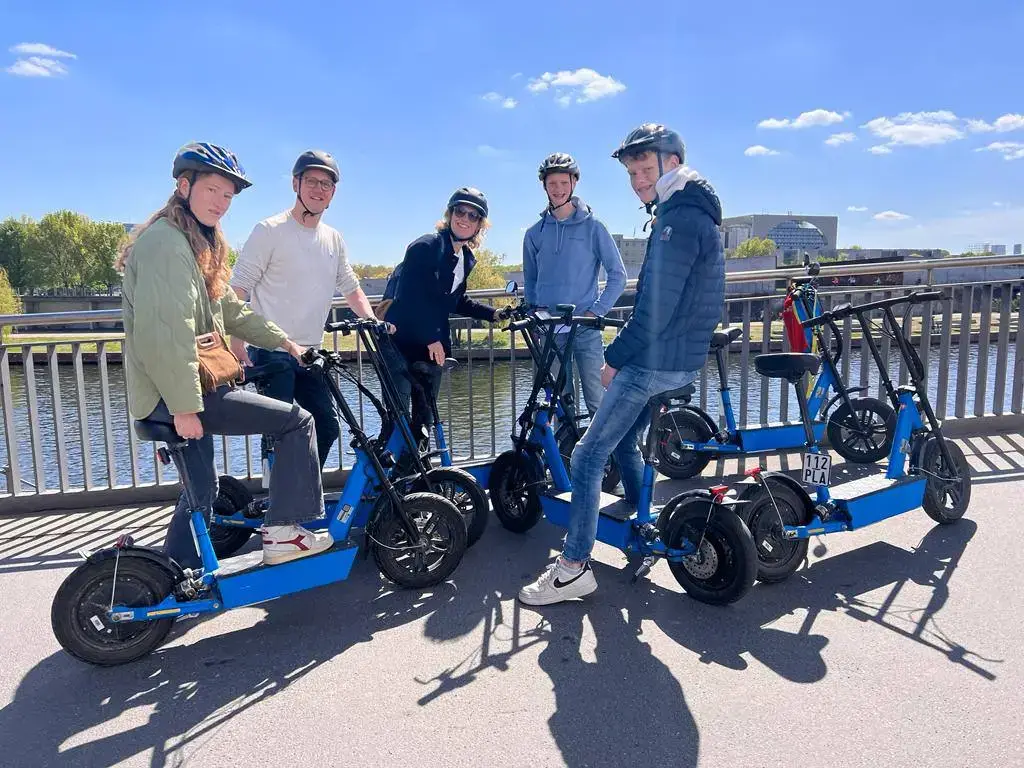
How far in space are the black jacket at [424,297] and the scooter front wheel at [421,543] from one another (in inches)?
46.4

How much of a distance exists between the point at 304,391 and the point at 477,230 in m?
1.36

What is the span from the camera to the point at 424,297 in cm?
408

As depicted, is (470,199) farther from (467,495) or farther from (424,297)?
(467,495)

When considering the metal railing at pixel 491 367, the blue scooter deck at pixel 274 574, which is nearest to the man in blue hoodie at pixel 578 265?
the metal railing at pixel 491 367

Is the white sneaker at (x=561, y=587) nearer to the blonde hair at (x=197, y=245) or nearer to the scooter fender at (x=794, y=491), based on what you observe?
the scooter fender at (x=794, y=491)

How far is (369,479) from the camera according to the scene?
339cm

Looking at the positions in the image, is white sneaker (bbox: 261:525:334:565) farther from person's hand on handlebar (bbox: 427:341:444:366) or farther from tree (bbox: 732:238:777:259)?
tree (bbox: 732:238:777:259)

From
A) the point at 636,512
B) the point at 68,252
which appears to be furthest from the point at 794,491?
the point at 68,252

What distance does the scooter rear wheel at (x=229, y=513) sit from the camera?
371cm

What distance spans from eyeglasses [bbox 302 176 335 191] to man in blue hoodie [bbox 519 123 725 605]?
1514 mm

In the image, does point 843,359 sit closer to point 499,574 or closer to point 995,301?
point 995,301

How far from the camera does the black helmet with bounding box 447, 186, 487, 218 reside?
157 inches

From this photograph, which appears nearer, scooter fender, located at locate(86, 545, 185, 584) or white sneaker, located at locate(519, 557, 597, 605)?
scooter fender, located at locate(86, 545, 185, 584)

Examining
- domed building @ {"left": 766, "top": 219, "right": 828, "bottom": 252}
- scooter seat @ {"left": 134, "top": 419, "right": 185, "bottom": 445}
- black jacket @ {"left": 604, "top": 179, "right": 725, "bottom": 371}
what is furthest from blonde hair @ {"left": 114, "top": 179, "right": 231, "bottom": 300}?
domed building @ {"left": 766, "top": 219, "right": 828, "bottom": 252}
